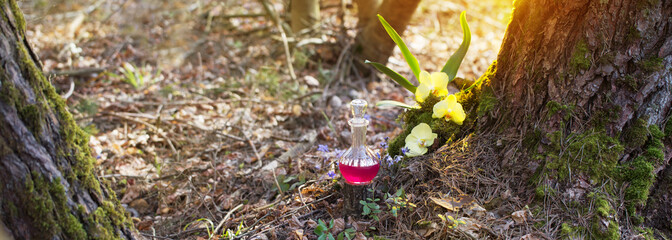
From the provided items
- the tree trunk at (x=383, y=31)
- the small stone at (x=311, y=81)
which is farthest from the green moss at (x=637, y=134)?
the small stone at (x=311, y=81)

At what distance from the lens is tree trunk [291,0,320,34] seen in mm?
5113

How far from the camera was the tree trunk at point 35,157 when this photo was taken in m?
1.29

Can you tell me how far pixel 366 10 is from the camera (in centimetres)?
471

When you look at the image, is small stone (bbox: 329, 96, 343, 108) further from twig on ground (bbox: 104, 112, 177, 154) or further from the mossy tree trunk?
the mossy tree trunk

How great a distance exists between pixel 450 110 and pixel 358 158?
56 cm

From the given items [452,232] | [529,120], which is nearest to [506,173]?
[529,120]

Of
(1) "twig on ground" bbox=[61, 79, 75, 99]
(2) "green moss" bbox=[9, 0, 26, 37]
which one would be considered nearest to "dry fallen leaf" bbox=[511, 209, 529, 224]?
(2) "green moss" bbox=[9, 0, 26, 37]

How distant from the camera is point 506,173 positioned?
193 cm

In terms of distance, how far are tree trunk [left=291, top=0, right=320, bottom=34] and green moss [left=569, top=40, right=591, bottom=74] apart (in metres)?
3.74

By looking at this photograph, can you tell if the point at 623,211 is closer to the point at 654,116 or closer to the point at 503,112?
the point at 654,116

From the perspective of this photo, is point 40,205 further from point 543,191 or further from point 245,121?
point 245,121

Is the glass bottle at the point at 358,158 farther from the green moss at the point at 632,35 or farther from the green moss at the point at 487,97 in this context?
the green moss at the point at 632,35

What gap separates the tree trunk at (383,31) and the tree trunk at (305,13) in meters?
0.72

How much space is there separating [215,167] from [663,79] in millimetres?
2415
